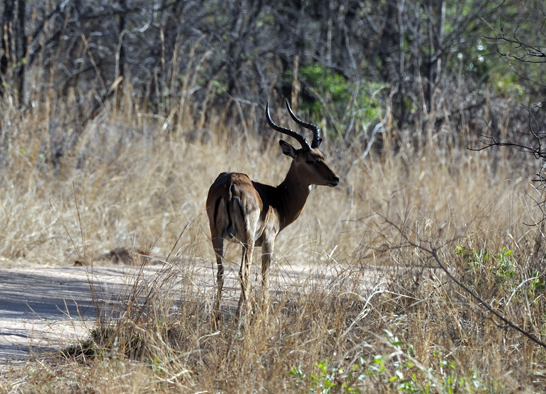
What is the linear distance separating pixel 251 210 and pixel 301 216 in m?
3.64

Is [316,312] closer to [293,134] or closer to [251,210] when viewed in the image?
[251,210]

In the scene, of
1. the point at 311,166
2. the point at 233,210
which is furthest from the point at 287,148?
the point at 233,210

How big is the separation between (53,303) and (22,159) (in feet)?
12.5

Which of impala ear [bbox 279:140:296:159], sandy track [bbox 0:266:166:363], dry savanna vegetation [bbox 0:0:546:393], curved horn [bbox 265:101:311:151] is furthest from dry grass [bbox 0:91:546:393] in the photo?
impala ear [bbox 279:140:296:159]

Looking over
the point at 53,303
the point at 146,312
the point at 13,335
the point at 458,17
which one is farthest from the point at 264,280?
the point at 458,17

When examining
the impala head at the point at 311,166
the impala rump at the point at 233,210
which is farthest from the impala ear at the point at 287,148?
the impala rump at the point at 233,210

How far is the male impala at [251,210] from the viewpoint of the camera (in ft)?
16.8

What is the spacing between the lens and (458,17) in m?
13.2

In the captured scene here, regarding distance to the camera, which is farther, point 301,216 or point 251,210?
point 301,216

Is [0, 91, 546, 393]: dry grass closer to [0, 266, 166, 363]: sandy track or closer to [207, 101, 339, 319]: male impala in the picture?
[207, 101, 339, 319]: male impala

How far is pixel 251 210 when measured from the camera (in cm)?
540

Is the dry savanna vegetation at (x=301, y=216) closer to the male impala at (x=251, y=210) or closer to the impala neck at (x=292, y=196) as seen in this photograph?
the male impala at (x=251, y=210)

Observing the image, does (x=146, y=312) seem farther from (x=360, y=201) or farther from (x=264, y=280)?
(x=360, y=201)

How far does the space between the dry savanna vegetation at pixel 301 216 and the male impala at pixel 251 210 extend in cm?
16
